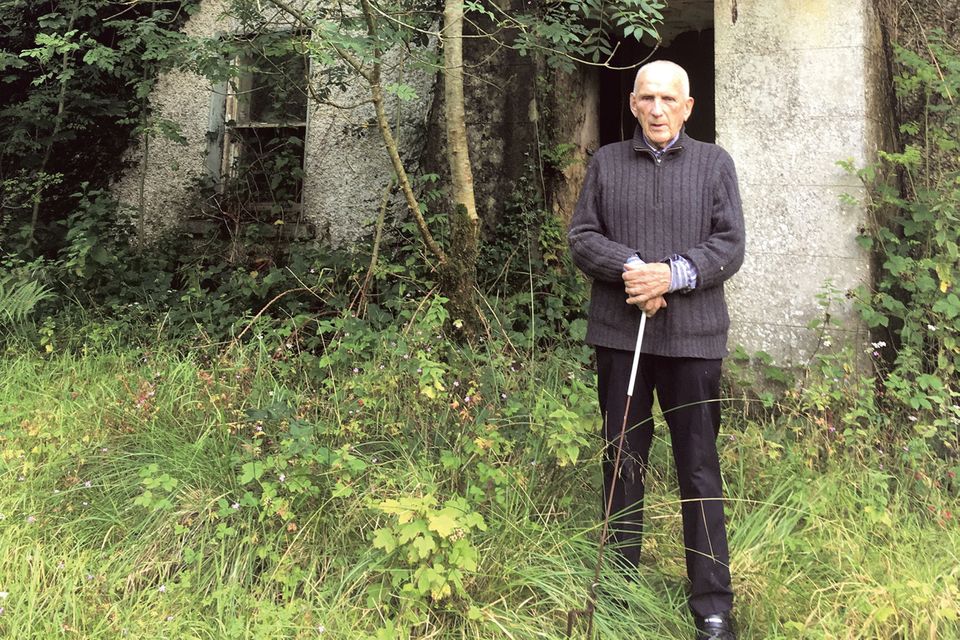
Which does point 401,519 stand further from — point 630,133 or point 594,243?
point 630,133

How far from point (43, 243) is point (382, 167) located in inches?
128

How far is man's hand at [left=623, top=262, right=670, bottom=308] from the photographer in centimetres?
241

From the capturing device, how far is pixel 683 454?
258cm

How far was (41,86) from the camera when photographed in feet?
23.3

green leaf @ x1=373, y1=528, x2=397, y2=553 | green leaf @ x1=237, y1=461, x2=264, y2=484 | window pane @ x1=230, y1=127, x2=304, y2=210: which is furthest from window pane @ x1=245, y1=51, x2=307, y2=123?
Answer: green leaf @ x1=373, y1=528, x2=397, y2=553

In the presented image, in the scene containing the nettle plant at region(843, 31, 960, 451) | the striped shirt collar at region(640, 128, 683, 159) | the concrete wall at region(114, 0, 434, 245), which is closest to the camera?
the striped shirt collar at region(640, 128, 683, 159)

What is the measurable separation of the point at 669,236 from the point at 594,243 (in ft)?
0.83

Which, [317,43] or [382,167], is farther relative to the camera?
[382,167]

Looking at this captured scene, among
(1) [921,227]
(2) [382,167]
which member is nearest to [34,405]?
(2) [382,167]

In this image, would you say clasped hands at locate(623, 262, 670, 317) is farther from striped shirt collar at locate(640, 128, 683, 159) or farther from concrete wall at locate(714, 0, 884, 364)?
Answer: concrete wall at locate(714, 0, 884, 364)

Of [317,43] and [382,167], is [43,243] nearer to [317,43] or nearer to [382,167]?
[382,167]

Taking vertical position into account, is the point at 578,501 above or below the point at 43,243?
below

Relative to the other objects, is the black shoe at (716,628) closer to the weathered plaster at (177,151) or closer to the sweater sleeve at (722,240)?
the sweater sleeve at (722,240)

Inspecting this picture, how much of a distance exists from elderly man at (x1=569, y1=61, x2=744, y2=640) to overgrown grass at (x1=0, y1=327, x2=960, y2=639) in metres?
0.27
